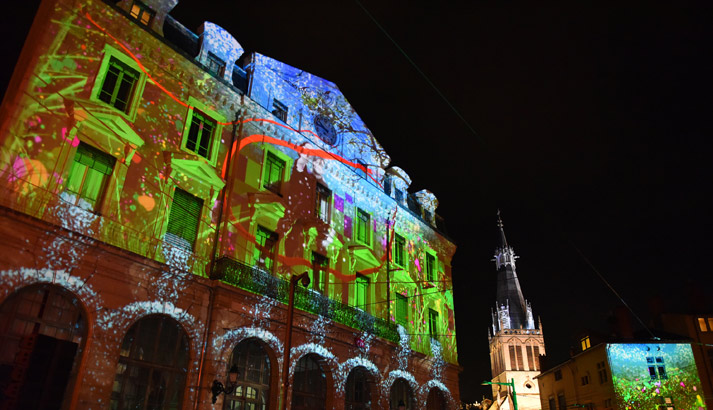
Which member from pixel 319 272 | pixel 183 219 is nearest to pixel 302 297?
pixel 319 272

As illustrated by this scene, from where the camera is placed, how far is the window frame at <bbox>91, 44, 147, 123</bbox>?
14.5 m

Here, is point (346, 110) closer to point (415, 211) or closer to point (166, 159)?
point (415, 211)

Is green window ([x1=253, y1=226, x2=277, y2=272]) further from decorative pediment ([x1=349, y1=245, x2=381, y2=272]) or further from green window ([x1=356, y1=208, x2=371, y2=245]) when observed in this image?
green window ([x1=356, y1=208, x2=371, y2=245])

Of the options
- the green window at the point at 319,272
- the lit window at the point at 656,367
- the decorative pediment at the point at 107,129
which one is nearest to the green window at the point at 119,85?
the decorative pediment at the point at 107,129

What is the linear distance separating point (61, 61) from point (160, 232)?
19.0 ft

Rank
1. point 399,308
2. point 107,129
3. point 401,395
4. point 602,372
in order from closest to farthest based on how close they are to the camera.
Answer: point 107,129, point 401,395, point 399,308, point 602,372

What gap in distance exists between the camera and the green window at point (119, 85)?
49.2 ft

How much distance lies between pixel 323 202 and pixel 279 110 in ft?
15.5

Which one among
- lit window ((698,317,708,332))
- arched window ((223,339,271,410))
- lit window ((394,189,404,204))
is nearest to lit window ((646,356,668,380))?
lit window ((698,317,708,332))

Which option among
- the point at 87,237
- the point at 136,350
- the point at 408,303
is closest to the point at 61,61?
the point at 87,237

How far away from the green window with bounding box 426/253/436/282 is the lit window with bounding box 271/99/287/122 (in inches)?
506

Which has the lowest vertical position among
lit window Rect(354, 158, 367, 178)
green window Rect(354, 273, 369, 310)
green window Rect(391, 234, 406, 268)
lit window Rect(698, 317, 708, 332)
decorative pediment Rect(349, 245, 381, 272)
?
green window Rect(354, 273, 369, 310)

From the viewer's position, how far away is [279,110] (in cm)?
2111

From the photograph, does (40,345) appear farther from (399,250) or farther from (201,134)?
(399,250)
